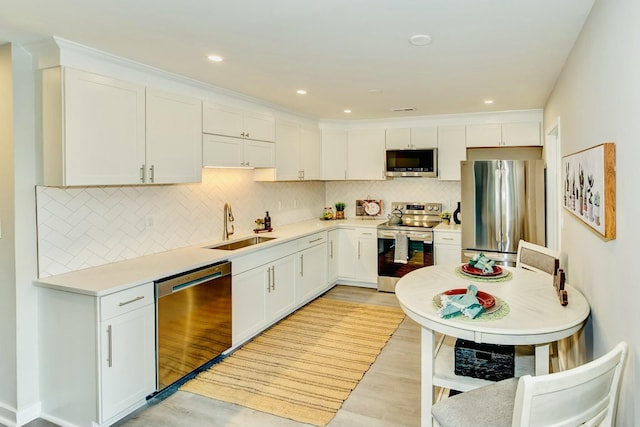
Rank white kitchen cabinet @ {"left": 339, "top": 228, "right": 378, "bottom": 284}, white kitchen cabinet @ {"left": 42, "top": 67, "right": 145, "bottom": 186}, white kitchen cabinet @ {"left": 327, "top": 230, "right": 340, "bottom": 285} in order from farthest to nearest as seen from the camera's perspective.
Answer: white kitchen cabinet @ {"left": 339, "top": 228, "right": 378, "bottom": 284} → white kitchen cabinet @ {"left": 327, "top": 230, "right": 340, "bottom": 285} → white kitchen cabinet @ {"left": 42, "top": 67, "right": 145, "bottom": 186}

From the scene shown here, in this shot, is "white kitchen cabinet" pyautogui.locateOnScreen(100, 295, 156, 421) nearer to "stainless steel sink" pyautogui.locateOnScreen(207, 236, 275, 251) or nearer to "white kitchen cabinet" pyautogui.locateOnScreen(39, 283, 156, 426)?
"white kitchen cabinet" pyautogui.locateOnScreen(39, 283, 156, 426)

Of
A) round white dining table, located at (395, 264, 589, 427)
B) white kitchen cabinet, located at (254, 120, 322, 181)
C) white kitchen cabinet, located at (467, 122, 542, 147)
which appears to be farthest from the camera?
white kitchen cabinet, located at (467, 122, 542, 147)

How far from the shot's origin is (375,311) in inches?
186

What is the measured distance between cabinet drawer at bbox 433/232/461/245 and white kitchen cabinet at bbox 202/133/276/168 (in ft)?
7.15

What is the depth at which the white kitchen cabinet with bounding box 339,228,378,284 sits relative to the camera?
18.3 feet

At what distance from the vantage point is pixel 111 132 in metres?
2.80

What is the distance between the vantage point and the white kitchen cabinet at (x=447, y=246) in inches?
199

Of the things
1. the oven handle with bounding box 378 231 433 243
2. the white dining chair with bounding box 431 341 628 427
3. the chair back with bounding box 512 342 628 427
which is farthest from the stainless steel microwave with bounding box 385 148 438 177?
the chair back with bounding box 512 342 628 427

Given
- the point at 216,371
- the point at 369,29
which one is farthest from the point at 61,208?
the point at 369,29

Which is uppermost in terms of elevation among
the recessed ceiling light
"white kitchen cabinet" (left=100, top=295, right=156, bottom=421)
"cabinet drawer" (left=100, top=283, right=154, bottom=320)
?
the recessed ceiling light

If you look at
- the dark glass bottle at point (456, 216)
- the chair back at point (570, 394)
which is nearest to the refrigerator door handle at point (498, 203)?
the dark glass bottle at point (456, 216)

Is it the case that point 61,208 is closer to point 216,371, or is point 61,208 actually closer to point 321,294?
point 216,371

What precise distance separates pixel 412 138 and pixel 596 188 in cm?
382

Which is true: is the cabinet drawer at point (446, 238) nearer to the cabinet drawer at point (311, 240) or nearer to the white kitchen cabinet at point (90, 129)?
the cabinet drawer at point (311, 240)
